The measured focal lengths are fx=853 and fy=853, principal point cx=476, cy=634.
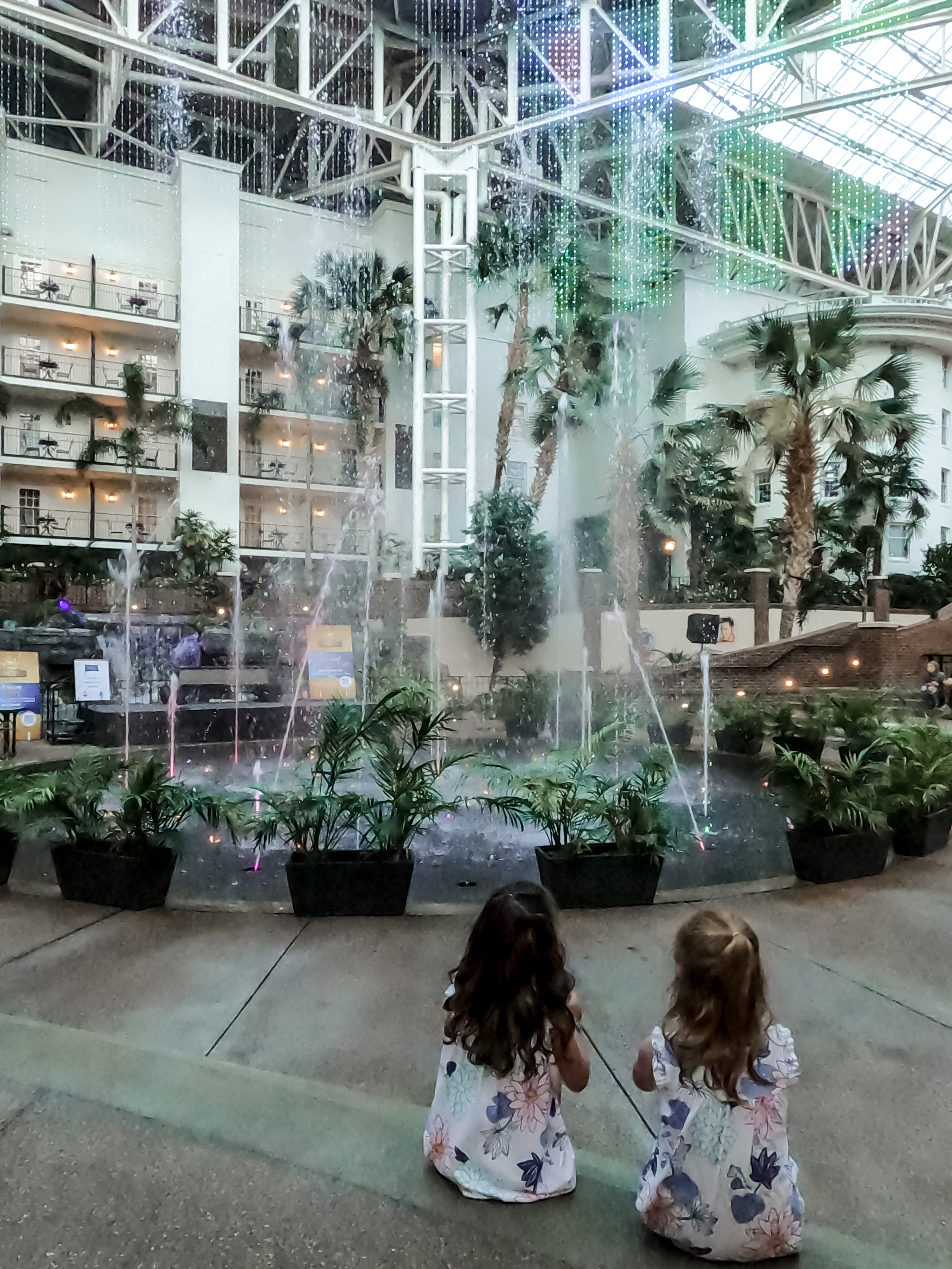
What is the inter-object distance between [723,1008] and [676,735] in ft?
36.6

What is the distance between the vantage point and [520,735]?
1369cm

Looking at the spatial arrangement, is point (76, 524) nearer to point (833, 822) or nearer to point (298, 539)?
point (298, 539)

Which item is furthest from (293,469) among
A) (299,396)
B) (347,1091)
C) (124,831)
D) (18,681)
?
(347,1091)

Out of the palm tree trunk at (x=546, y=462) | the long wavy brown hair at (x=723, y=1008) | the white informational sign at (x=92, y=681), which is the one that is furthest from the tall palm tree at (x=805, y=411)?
the long wavy brown hair at (x=723, y=1008)

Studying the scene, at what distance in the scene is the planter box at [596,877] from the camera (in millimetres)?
5172

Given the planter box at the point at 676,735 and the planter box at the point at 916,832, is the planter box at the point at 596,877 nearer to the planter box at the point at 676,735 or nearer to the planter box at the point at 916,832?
the planter box at the point at 916,832

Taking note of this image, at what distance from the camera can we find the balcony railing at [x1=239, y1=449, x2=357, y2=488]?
30.0 meters

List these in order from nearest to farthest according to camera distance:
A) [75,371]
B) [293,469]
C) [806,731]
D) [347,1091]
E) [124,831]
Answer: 1. [347,1091]
2. [124,831]
3. [806,731]
4. [75,371]
5. [293,469]

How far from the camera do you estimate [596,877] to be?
17.0ft

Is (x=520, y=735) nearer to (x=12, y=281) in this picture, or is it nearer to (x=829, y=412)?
(x=829, y=412)

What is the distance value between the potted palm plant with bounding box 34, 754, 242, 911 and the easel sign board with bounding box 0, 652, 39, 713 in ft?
22.0

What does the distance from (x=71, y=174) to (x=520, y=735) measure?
25.5 m

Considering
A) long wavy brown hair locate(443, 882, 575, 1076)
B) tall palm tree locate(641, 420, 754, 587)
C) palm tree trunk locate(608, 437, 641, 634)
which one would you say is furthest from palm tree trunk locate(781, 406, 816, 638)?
long wavy brown hair locate(443, 882, 575, 1076)

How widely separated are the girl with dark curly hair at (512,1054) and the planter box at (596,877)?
2.80 metres
